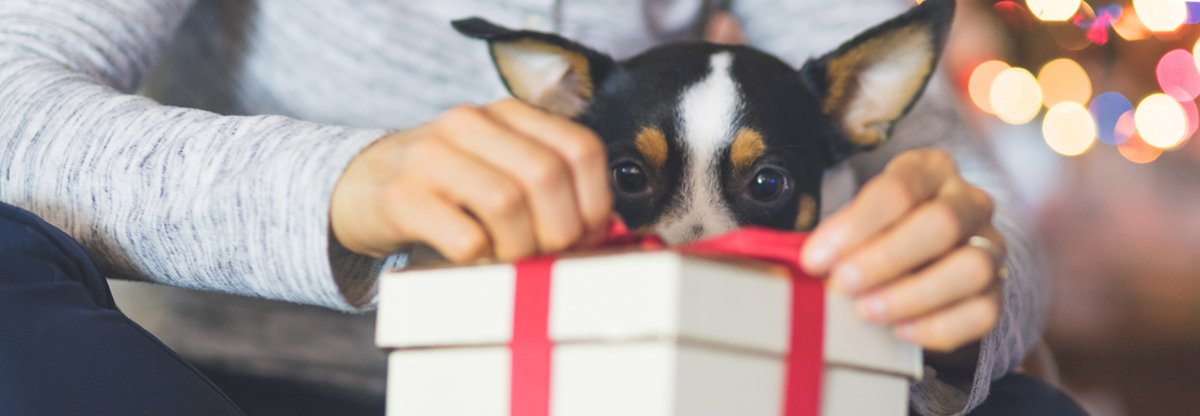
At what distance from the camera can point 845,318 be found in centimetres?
57

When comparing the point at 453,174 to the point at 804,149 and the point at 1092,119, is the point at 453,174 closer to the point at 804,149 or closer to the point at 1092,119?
the point at 804,149

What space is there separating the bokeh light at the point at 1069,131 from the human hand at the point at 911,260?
9.24 feet

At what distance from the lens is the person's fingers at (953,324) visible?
59 centimetres

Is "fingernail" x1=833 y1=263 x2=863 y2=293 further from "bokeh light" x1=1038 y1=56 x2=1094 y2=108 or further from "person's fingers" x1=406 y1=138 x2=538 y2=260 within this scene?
"bokeh light" x1=1038 y1=56 x2=1094 y2=108

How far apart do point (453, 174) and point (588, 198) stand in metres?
0.07

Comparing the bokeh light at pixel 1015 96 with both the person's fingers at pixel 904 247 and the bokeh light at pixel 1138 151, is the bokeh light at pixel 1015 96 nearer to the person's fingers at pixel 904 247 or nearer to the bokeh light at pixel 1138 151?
the bokeh light at pixel 1138 151

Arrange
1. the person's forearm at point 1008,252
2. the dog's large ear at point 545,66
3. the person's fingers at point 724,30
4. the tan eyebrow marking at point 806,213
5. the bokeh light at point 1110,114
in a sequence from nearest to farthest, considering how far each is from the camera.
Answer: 1. the person's forearm at point 1008,252
2. the dog's large ear at point 545,66
3. the tan eyebrow marking at point 806,213
4. the person's fingers at point 724,30
5. the bokeh light at point 1110,114

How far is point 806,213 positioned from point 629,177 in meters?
0.20

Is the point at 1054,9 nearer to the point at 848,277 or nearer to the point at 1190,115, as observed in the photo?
the point at 1190,115

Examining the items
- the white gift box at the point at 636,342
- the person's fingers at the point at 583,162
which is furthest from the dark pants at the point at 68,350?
the person's fingers at the point at 583,162

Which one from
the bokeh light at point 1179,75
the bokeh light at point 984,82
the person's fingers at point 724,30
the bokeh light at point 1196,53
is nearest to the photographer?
the person's fingers at point 724,30

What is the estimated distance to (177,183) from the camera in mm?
765

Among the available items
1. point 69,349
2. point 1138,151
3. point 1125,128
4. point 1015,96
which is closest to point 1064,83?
point 1015,96

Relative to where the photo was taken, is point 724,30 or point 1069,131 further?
point 1069,131
